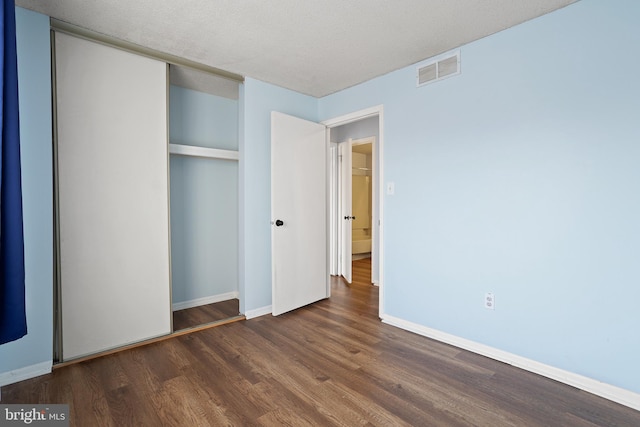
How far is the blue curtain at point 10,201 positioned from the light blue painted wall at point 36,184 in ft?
1.73

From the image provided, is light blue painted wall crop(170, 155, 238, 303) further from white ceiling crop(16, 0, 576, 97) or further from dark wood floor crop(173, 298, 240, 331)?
white ceiling crop(16, 0, 576, 97)

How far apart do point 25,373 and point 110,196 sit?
130cm

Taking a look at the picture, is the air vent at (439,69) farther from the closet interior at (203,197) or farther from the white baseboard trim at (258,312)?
the white baseboard trim at (258,312)

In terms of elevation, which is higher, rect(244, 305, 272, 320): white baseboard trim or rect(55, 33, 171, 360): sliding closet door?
rect(55, 33, 171, 360): sliding closet door

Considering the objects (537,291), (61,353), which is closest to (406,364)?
(537,291)

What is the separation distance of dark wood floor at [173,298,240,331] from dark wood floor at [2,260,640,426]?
32 centimetres

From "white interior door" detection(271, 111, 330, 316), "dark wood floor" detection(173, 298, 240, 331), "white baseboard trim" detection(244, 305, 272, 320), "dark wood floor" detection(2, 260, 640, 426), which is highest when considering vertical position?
"white interior door" detection(271, 111, 330, 316)

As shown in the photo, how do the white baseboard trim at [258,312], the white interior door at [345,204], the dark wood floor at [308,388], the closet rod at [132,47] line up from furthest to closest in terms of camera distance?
the white interior door at [345,204] → the white baseboard trim at [258,312] → the closet rod at [132,47] → the dark wood floor at [308,388]

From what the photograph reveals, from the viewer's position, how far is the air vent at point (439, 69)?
2.62 m

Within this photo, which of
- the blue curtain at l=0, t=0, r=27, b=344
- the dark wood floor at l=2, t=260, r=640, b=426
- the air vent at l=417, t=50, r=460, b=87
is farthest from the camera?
the air vent at l=417, t=50, r=460, b=87

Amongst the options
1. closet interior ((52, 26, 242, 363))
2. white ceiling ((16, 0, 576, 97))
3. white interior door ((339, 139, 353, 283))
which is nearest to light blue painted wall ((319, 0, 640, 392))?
white ceiling ((16, 0, 576, 97))

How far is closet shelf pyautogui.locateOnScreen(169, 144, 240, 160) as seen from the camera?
313 cm

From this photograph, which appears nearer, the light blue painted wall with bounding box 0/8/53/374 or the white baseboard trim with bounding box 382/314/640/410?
the white baseboard trim with bounding box 382/314/640/410

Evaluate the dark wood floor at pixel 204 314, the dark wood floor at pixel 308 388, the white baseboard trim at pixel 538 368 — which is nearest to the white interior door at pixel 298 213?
the dark wood floor at pixel 204 314
